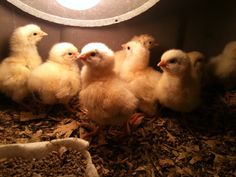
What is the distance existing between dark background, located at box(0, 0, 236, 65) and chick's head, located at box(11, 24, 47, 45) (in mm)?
112

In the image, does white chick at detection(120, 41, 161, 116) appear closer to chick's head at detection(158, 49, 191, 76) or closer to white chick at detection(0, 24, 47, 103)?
chick's head at detection(158, 49, 191, 76)

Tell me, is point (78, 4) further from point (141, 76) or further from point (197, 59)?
point (197, 59)

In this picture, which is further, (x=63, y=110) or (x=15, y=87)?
(x=63, y=110)

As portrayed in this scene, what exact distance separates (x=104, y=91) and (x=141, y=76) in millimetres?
488

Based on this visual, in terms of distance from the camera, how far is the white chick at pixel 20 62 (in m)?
2.39

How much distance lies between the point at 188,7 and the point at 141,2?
0.81 meters

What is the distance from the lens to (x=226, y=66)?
280 cm

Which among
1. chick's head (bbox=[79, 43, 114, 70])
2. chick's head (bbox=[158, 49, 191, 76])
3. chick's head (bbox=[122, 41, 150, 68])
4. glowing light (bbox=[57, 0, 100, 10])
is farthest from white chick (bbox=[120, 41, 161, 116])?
glowing light (bbox=[57, 0, 100, 10])

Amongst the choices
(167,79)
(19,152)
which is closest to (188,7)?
(167,79)

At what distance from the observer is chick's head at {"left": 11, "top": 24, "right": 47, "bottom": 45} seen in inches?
97.6

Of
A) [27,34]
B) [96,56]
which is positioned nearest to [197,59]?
[96,56]

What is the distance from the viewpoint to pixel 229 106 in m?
2.73

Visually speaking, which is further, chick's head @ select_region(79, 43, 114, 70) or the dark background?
the dark background

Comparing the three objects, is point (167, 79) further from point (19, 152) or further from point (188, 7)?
point (19, 152)
